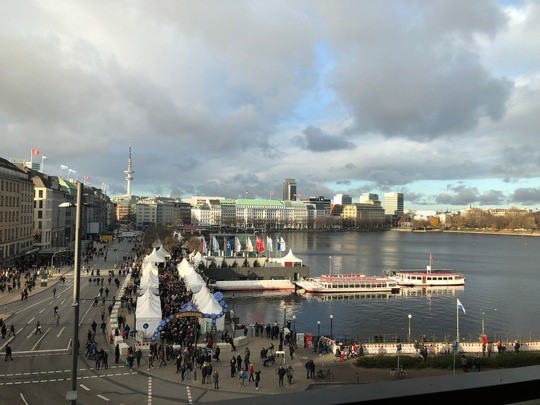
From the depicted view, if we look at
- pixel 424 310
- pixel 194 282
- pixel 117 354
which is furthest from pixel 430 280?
pixel 117 354

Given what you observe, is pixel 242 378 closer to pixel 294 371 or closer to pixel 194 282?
pixel 294 371

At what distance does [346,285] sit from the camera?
61.1 metres

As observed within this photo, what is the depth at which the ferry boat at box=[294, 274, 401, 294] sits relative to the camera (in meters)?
60.3

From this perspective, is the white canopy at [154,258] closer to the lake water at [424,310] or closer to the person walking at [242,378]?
the lake water at [424,310]

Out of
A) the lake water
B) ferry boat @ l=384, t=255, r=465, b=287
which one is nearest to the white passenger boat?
the lake water

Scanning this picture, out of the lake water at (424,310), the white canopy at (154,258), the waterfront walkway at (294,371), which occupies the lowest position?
the lake water at (424,310)

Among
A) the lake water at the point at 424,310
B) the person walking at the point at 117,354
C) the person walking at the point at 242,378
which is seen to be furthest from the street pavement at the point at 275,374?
the lake water at the point at 424,310

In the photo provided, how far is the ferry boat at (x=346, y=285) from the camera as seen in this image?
60.3 m

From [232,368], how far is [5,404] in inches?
351

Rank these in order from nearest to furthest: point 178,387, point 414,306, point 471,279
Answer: point 178,387 < point 414,306 < point 471,279

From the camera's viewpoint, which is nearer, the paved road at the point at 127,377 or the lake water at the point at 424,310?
the paved road at the point at 127,377

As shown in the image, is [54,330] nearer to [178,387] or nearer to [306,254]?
[178,387]

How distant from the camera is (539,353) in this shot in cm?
2816

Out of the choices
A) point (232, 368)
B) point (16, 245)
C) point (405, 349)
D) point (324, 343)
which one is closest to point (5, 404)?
point (232, 368)
